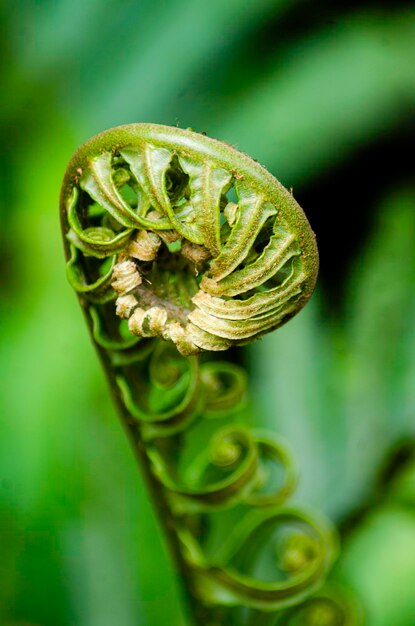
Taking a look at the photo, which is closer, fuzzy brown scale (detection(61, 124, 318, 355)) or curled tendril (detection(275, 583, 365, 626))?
fuzzy brown scale (detection(61, 124, 318, 355))

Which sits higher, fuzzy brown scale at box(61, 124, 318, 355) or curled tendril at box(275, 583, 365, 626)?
fuzzy brown scale at box(61, 124, 318, 355)

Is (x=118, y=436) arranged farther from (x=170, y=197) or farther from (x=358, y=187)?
(x=358, y=187)

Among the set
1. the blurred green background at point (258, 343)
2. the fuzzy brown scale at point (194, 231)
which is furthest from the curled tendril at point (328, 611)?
the fuzzy brown scale at point (194, 231)

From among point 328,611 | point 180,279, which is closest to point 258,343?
point 328,611

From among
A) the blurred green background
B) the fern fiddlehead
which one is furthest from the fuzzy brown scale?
the blurred green background

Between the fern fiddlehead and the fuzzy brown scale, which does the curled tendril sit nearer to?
the fern fiddlehead

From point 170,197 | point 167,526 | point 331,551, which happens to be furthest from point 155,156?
point 331,551

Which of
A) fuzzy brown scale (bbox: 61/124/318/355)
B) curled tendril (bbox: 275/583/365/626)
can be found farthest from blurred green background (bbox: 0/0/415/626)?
fuzzy brown scale (bbox: 61/124/318/355)

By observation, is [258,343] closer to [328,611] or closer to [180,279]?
[328,611]
